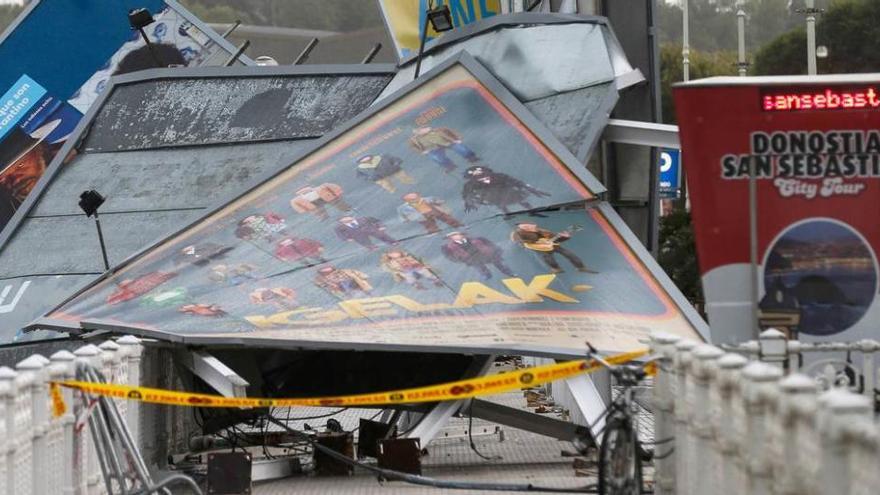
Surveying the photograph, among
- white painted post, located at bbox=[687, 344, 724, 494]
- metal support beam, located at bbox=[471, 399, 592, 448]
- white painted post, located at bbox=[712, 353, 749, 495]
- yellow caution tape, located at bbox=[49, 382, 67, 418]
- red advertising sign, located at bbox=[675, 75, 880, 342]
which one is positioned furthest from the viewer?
metal support beam, located at bbox=[471, 399, 592, 448]

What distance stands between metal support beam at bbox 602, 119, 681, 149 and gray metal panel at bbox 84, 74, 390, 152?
4.36 metres

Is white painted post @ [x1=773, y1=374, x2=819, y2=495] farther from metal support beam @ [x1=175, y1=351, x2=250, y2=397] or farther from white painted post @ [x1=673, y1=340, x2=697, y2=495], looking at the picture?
metal support beam @ [x1=175, y1=351, x2=250, y2=397]

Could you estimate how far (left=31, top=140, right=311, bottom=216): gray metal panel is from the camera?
868 inches

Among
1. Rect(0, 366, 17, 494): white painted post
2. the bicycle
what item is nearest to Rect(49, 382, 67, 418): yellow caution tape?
Rect(0, 366, 17, 494): white painted post

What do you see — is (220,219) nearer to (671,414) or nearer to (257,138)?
(257,138)

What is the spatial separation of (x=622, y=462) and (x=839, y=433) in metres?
4.27

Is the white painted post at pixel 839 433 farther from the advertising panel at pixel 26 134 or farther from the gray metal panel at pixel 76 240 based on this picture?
the advertising panel at pixel 26 134

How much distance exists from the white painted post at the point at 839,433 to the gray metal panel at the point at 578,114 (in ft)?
38.1

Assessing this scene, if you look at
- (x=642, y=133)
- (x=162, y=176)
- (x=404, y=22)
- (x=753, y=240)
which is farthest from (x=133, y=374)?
(x=404, y=22)

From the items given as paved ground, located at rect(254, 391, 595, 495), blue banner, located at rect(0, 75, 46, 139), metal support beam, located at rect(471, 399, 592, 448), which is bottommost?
paved ground, located at rect(254, 391, 595, 495)

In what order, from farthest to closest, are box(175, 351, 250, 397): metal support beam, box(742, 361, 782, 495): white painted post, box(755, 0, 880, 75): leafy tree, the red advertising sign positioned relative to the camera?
box(755, 0, 880, 75): leafy tree, box(175, 351, 250, 397): metal support beam, the red advertising sign, box(742, 361, 782, 495): white painted post

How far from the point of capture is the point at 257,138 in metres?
23.1

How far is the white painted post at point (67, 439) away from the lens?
1241 centimetres

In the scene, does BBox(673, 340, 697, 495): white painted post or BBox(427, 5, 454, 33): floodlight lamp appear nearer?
BBox(673, 340, 697, 495): white painted post
